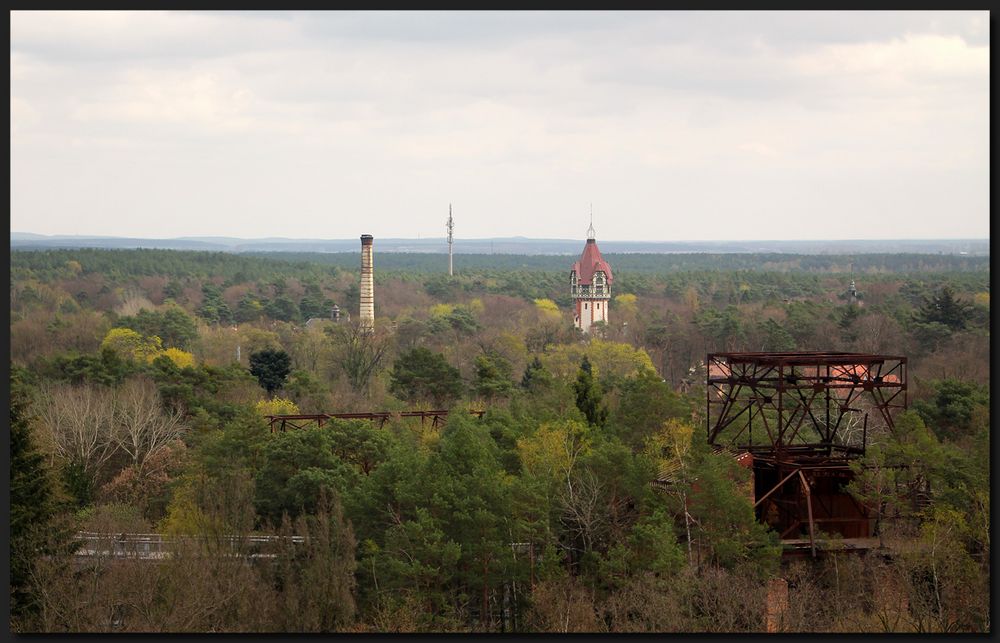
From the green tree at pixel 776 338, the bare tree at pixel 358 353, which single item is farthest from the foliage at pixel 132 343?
the green tree at pixel 776 338

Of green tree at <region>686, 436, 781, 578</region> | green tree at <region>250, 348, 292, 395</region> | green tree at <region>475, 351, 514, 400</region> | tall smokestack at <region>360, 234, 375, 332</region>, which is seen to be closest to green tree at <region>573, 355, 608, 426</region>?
green tree at <region>686, 436, 781, 578</region>

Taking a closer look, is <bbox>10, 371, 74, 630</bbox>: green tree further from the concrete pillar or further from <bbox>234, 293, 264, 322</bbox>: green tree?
<bbox>234, 293, 264, 322</bbox>: green tree

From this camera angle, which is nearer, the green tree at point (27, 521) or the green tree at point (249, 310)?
the green tree at point (27, 521)

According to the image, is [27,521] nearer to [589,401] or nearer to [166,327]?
[589,401]

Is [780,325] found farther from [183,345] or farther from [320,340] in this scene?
[183,345]

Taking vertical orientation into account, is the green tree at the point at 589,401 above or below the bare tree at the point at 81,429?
above

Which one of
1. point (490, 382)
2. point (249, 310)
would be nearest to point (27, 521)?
point (490, 382)

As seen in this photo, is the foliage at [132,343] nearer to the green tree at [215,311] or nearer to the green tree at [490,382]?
the green tree at [490,382]
